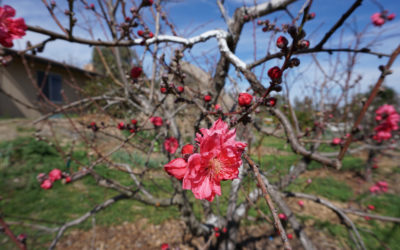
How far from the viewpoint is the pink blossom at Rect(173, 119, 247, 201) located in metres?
0.74

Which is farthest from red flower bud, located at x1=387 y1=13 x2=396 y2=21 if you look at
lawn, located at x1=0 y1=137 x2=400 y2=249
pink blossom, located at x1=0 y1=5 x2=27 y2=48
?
pink blossom, located at x1=0 y1=5 x2=27 y2=48

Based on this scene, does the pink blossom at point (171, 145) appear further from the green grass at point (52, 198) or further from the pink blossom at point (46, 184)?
the pink blossom at point (46, 184)

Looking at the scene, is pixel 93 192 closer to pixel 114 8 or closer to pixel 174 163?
pixel 114 8

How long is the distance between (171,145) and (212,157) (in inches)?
64.0

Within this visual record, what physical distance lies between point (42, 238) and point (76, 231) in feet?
1.56

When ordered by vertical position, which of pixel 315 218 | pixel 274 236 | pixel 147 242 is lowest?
pixel 147 242

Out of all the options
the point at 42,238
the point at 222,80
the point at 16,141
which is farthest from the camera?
the point at 16,141

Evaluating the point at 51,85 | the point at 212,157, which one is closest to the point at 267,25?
the point at 212,157

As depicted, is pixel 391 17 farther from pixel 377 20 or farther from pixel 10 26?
pixel 10 26

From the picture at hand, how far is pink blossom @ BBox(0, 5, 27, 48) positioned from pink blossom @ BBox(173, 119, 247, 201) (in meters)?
1.48

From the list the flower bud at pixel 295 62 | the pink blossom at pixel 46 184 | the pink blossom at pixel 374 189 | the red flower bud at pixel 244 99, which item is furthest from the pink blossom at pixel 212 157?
the pink blossom at pixel 374 189

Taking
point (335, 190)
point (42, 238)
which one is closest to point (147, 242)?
point (42, 238)

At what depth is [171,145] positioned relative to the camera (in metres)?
2.36

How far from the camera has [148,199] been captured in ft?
7.73
